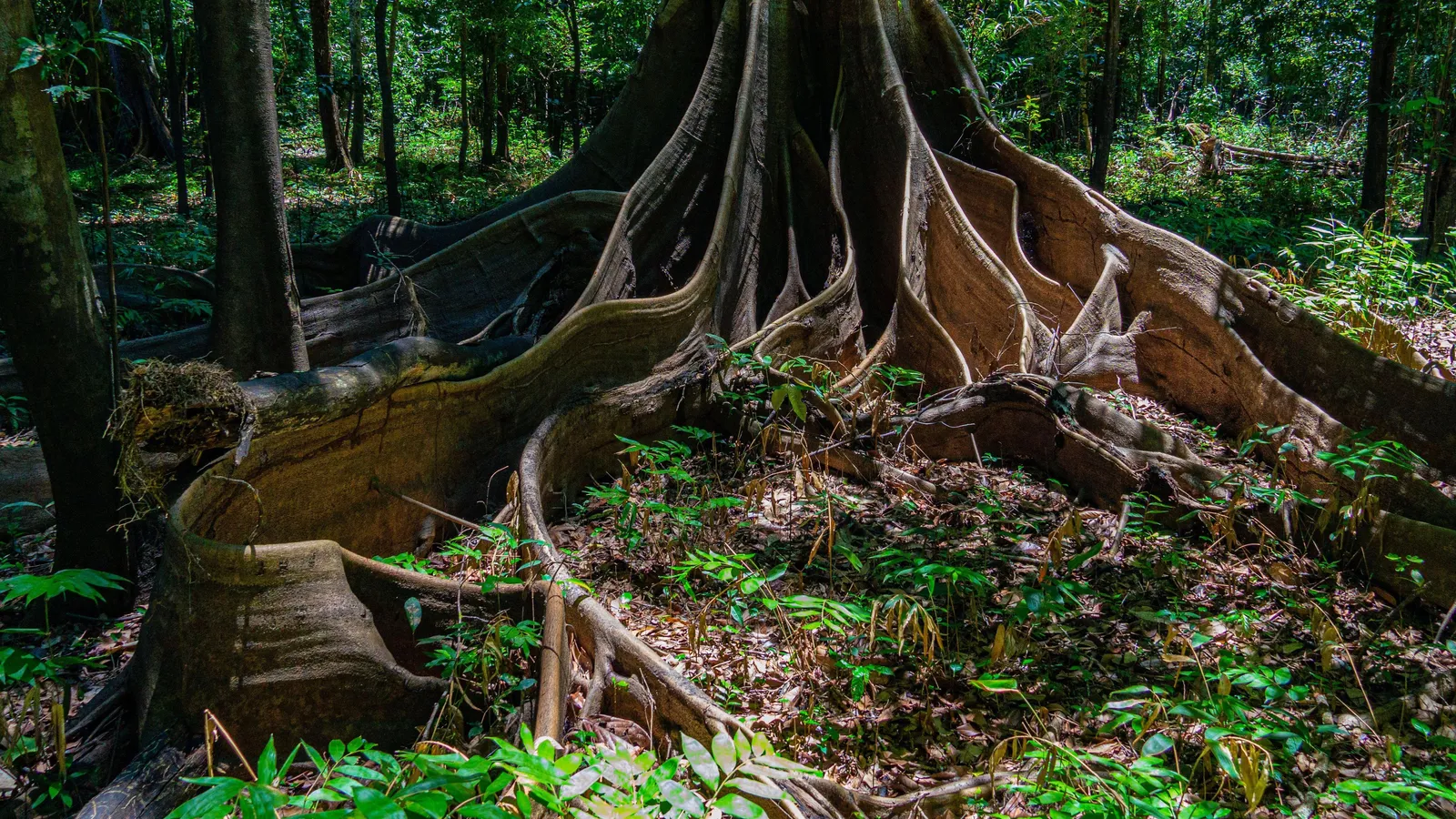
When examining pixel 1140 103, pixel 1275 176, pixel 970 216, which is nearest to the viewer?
pixel 970 216

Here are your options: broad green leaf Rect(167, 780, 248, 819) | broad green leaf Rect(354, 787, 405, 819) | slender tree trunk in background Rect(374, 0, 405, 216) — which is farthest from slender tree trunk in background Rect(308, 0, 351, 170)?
broad green leaf Rect(354, 787, 405, 819)

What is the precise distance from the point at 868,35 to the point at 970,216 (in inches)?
68.7

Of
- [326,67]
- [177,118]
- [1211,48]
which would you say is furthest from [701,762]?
[1211,48]

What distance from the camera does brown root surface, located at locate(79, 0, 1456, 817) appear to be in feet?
9.13

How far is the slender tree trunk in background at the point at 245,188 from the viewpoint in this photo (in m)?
4.14

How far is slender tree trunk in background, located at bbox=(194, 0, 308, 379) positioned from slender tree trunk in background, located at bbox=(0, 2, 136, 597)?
0.86m

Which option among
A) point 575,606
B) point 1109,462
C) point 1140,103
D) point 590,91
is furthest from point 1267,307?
point 1140,103

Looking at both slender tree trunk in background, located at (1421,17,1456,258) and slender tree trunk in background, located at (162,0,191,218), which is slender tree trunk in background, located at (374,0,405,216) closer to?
slender tree trunk in background, located at (162,0,191,218)

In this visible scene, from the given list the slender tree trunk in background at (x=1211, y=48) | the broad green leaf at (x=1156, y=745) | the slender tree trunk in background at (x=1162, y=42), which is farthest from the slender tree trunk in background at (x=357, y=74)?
the slender tree trunk in background at (x=1211, y=48)

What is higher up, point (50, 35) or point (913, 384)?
point (50, 35)

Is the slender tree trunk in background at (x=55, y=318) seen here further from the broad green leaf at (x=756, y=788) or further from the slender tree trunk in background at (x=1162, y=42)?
the slender tree trunk in background at (x=1162, y=42)

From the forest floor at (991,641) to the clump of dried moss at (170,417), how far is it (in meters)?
0.63

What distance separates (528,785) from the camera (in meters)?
1.41

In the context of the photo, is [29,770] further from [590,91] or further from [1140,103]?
[1140,103]
